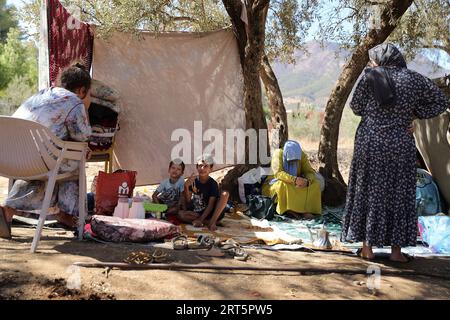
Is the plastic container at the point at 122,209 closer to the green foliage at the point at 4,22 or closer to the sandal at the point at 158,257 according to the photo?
the sandal at the point at 158,257

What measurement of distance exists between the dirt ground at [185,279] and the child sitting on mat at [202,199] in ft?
4.17

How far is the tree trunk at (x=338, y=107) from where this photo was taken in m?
6.07

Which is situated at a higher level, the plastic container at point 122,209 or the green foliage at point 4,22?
the green foliage at point 4,22

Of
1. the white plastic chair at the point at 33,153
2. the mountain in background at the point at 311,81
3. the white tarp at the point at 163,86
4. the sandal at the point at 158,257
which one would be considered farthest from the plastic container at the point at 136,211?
the mountain in background at the point at 311,81

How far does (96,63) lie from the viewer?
6059 millimetres

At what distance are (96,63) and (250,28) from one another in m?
1.81

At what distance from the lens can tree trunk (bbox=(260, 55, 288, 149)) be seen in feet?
22.9

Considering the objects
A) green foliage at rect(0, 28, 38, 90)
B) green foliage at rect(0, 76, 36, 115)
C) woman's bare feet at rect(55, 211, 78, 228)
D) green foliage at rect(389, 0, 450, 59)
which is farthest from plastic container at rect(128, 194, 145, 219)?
green foliage at rect(0, 28, 38, 90)

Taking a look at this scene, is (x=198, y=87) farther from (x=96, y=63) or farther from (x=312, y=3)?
(x=312, y=3)

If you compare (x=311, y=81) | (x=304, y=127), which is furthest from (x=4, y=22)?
(x=311, y=81)

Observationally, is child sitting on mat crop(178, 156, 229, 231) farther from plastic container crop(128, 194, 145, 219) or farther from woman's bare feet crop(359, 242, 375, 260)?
woman's bare feet crop(359, 242, 375, 260)

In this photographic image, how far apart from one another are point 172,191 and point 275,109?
2512mm

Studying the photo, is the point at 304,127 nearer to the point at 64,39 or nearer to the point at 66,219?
the point at 64,39

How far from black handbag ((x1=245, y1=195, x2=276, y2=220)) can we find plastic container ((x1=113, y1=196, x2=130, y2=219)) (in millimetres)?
1532
